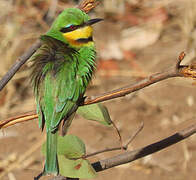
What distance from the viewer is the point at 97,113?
4.39 ft

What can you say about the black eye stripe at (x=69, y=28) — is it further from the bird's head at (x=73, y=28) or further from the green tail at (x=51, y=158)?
the green tail at (x=51, y=158)

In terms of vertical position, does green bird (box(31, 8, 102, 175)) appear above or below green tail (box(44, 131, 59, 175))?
above

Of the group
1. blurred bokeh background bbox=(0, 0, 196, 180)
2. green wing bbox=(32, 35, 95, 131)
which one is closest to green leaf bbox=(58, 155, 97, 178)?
green wing bbox=(32, 35, 95, 131)

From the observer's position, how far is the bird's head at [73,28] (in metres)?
1.74

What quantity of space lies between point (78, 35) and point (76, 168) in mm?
662

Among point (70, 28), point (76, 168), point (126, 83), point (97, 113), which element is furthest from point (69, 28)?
point (126, 83)

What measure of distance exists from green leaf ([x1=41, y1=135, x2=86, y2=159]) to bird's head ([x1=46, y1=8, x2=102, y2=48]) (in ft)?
1.69

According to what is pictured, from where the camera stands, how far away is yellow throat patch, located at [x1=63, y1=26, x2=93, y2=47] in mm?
1781

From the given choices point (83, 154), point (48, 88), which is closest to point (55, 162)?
point (83, 154)

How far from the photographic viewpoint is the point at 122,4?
534cm

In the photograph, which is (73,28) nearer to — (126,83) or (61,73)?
(61,73)

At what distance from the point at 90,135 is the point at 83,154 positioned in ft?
7.38

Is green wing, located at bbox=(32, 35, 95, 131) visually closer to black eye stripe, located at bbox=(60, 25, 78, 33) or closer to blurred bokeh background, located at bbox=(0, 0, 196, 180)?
black eye stripe, located at bbox=(60, 25, 78, 33)

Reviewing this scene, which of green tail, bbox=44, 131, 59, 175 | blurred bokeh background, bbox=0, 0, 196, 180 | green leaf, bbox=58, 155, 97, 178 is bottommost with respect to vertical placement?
blurred bokeh background, bbox=0, 0, 196, 180
